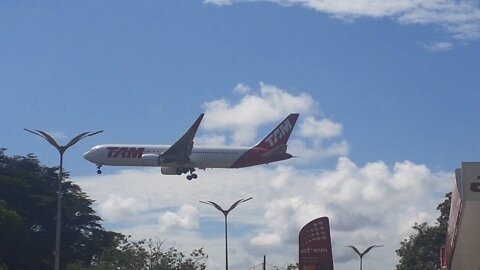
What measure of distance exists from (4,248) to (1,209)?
11.3 feet

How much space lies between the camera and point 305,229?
107 feet

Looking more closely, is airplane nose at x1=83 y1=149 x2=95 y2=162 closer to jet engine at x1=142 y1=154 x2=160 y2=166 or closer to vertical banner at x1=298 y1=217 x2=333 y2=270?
jet engine at x1=142 y1=154 x2=160 y2=166

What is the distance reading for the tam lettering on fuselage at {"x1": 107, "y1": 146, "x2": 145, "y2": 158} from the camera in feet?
273

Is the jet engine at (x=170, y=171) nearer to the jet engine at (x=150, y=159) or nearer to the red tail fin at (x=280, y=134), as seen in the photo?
the jet engine at (x=150, y=159)

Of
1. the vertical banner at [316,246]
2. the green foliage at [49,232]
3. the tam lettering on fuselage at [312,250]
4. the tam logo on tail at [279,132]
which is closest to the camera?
the vertical banner at [316,246]

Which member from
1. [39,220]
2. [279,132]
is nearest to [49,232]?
[39,220]

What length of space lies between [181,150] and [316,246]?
4873 cm

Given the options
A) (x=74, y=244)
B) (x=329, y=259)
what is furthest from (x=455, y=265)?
(x=74, y=244)

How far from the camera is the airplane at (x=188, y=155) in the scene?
80.1 meters

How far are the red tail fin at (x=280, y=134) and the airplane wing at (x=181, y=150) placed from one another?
733 cm

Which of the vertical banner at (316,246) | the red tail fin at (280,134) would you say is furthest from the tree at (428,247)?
the vertical banner at (316,246)

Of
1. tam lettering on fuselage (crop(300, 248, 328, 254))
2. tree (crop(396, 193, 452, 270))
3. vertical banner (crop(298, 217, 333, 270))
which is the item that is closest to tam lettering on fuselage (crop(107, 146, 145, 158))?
tree (crop(396, 193, 452, 270))

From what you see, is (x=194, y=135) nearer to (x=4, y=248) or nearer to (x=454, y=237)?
(x=4, y=248)

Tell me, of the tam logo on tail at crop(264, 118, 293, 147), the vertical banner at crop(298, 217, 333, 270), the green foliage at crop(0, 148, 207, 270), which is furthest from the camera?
the tam logo on tail at crop(264, 118, 293, 147)
